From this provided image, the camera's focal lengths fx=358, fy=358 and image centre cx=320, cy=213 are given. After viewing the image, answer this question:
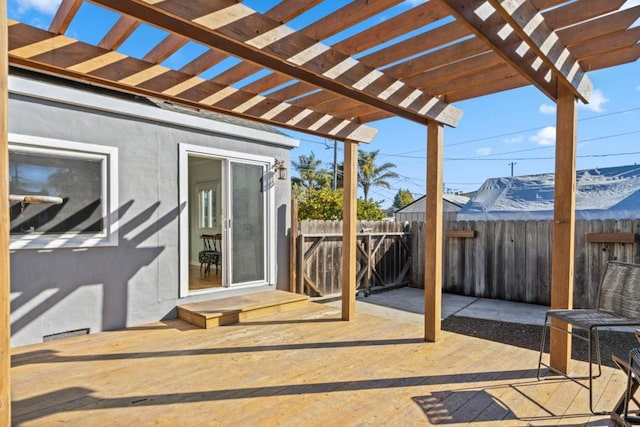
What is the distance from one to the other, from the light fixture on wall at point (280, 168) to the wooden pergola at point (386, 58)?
1798 mm

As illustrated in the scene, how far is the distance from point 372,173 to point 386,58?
18802 mm

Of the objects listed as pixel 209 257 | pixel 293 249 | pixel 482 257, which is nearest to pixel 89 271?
pixel 293 249

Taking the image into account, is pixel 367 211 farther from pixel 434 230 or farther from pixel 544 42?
pixel 544 42

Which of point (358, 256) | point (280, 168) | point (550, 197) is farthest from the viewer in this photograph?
point (550, 197)

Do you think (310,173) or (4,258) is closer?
(4,258)

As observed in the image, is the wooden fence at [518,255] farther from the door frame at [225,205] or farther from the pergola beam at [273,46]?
the pergola beam at [273,46]

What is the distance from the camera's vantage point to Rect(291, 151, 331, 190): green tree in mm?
20562

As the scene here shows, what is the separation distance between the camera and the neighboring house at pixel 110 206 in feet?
11.6

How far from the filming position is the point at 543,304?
6469mm

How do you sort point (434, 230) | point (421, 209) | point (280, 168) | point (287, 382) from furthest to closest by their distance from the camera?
point (421, 209) < point (280, 168) < point (434, 230) < point (287, 382)

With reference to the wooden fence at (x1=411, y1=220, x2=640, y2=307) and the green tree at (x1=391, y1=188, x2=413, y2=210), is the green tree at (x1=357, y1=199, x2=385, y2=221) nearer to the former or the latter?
the wooden fence at (x1=411, y1=220, x2=640, y2=307)

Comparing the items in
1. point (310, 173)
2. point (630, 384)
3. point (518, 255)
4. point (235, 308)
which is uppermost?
point (310, 173)

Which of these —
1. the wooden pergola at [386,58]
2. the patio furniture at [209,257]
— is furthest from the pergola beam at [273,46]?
the patio furniture at [209,257]

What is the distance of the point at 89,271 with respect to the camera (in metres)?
3.90
